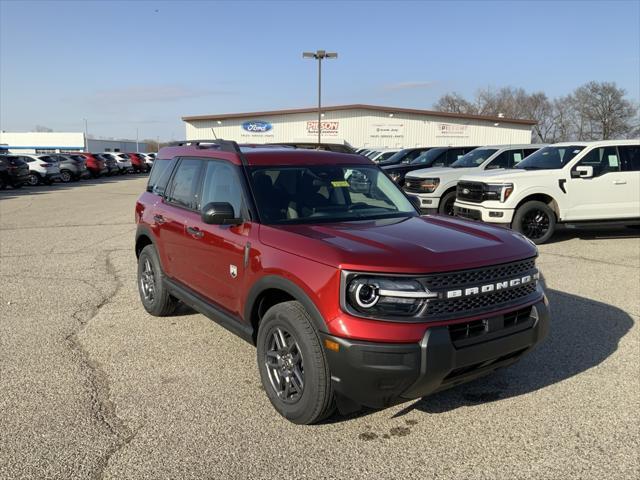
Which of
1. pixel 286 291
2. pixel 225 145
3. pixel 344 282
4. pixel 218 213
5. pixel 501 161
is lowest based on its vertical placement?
pixel 286 291

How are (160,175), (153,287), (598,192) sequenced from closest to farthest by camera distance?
1. (153,287)
2. (160,175)
3. (598,192)

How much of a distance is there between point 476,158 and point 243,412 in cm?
1168

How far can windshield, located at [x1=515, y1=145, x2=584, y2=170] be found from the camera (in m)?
10.1

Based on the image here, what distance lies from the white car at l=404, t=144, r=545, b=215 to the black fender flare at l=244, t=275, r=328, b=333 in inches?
345

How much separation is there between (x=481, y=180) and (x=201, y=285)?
6.97m

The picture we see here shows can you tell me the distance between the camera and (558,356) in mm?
4484

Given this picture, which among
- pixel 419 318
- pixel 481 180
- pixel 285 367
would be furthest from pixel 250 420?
pixel 481 180

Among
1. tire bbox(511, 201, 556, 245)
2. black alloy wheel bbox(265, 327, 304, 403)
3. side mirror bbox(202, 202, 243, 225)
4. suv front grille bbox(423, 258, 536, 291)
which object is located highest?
side mirror bbox(202, 202, 243, 225)

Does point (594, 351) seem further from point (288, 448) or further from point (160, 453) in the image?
point (160, 453)

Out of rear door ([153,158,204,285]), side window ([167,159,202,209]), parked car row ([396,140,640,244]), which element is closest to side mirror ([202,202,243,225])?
rear door ([153,158,204,285])

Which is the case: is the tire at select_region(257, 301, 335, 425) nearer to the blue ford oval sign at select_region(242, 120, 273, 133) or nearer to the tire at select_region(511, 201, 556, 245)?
the tire at select_region(511, 201, 556, 245)

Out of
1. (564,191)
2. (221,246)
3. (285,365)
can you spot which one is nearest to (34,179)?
(564,191)

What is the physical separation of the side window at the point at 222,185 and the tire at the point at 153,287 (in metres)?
1.21

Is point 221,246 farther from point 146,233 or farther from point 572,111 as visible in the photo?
point 572,111
